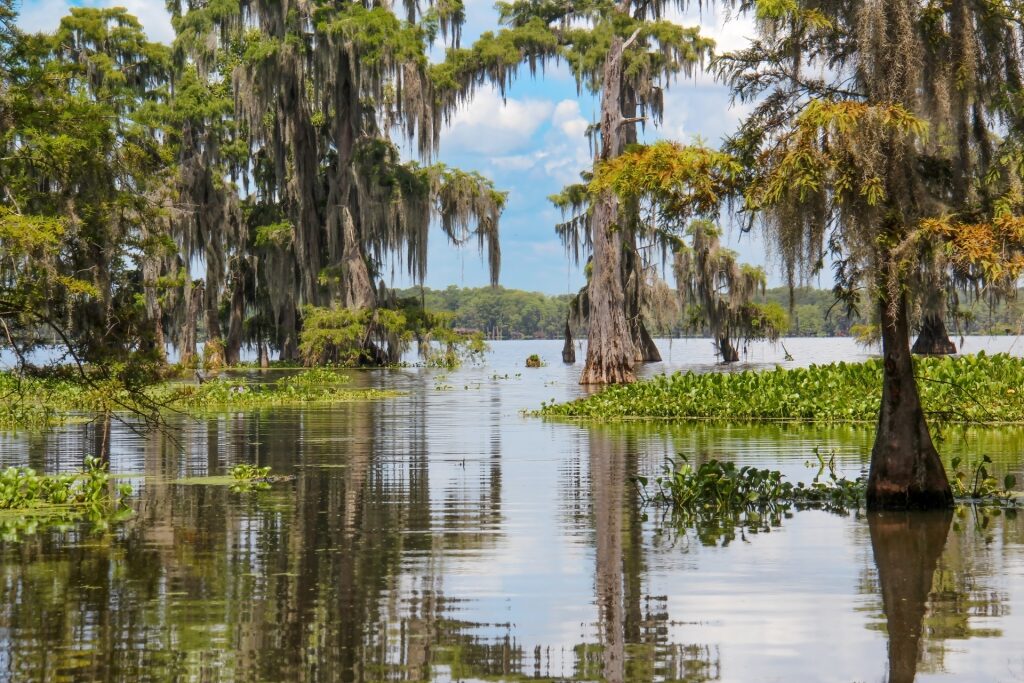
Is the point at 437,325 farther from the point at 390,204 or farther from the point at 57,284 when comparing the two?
the point at 57,284

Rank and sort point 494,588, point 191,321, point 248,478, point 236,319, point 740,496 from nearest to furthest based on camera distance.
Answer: point 494,588
point 740,496
point 248,478
point 191,321
point 236,319

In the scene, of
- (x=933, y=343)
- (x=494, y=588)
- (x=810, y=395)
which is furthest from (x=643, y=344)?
(x=494, y=588)

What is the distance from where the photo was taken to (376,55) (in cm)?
4956

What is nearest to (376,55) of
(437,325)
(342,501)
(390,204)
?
(390,204)

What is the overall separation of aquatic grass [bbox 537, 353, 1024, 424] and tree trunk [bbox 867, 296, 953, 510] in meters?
10.4

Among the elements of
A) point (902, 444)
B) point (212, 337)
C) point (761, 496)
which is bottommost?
point (761, 496)

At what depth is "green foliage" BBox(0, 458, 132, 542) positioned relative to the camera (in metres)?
13.3

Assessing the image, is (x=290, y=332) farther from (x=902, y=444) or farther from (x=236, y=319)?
(x=902, y=444)

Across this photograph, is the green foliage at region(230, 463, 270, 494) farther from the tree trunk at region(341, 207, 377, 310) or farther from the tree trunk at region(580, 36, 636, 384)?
the tree trunk at region(341, 207, 377, 310)

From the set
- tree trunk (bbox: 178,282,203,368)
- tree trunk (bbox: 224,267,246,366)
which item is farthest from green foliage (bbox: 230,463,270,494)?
tree trunk (bbox: 224,267,246,366)

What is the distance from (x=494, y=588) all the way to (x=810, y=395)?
56.3 ft

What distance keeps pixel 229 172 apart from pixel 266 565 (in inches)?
1978

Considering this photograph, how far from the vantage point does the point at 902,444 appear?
12.9 m

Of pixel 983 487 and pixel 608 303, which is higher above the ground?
pixel 608 303
